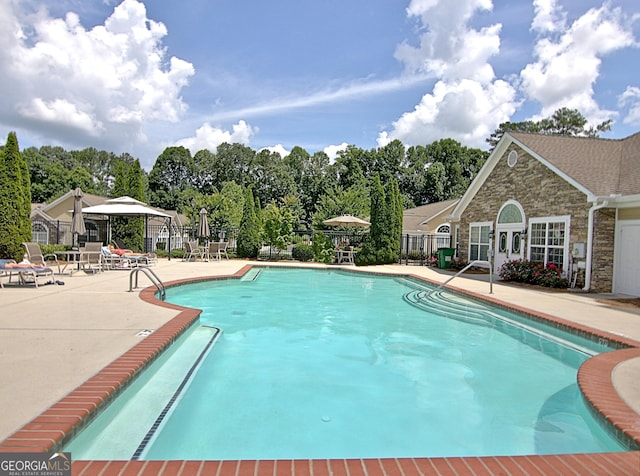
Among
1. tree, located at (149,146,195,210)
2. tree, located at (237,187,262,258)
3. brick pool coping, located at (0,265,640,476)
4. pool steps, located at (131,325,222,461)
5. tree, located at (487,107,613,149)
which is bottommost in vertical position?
pool steps, located at (131,325,222,461)

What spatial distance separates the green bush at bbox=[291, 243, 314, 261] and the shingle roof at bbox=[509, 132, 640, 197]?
1063 centimetres

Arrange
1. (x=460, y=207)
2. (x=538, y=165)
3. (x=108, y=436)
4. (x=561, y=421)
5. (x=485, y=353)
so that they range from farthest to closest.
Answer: (x=460, y=207) < (x=538, y=165) < (x=485, y=353) < (x=561, y=421) < (x=108, y=436)

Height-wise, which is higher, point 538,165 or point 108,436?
point 538,165

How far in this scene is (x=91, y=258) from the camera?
12211 millimetres

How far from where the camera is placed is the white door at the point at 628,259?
10.4 m

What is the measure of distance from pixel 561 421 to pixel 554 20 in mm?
14515

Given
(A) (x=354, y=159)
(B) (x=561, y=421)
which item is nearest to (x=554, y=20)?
(B) (x=561, y=421)

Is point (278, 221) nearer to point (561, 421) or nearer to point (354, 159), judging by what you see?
point (561, 421)

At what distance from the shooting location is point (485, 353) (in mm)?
6086

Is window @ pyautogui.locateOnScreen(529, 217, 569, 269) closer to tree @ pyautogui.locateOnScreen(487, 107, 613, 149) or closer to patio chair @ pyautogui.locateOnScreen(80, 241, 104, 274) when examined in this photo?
patio chair @ pyautogui.locateOnScreen(80, 241, 104, 274)

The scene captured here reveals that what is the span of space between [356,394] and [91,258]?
10801mm

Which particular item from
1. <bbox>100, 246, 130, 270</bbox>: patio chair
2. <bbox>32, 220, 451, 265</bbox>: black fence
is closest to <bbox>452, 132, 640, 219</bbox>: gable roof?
<bbox>32, 220, 451, 265</bbox>: black fence

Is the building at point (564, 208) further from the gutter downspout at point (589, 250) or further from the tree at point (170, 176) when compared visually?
the tree at point (170, 176)

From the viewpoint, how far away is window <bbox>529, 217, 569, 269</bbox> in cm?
1224
